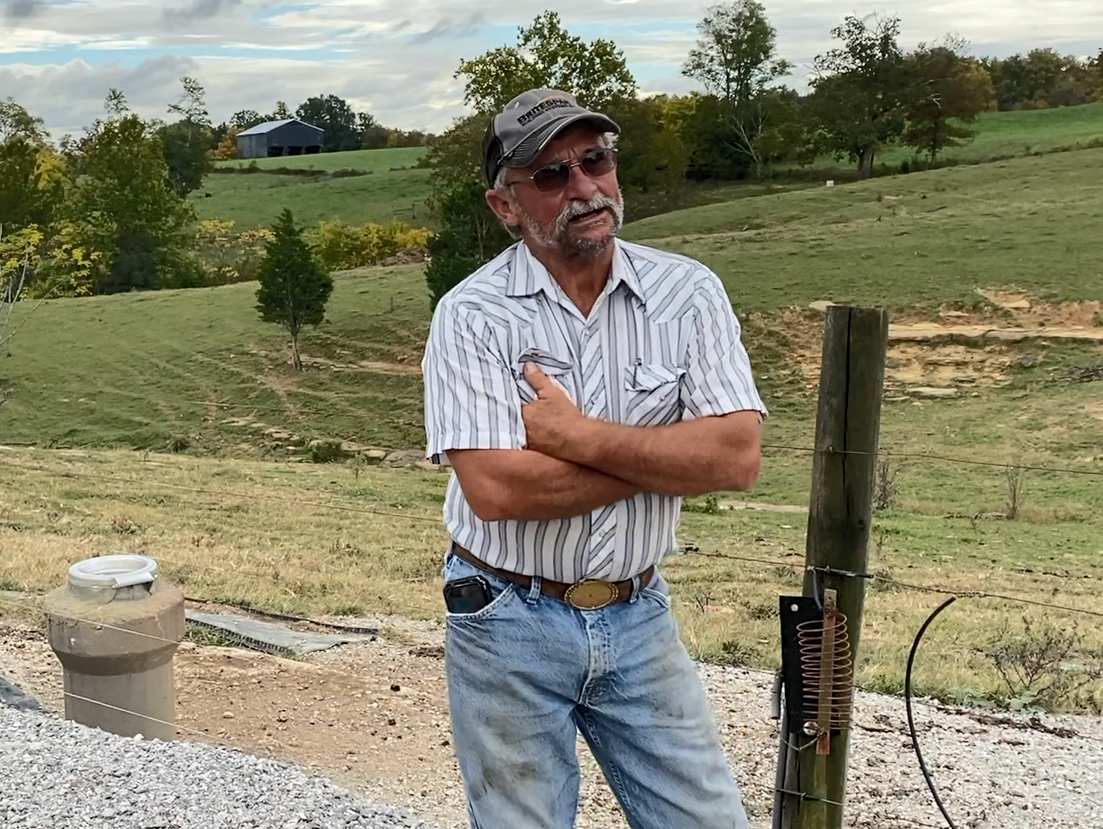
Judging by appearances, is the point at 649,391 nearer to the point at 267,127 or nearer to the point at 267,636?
the point at 267,636

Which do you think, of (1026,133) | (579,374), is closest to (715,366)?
(579,374)

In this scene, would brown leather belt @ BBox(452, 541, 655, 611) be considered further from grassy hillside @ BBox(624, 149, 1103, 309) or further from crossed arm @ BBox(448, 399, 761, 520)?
grassy hillside @ BBox(624, 149, 1103, 309)

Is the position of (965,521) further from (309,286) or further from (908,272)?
(309,286)

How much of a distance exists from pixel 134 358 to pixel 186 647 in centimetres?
3164

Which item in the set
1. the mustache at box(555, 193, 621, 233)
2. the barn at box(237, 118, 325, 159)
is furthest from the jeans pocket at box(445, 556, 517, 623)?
the barn at box(237, 118, 325, 159)

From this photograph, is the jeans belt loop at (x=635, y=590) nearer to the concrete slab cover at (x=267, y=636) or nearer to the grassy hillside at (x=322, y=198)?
the concrete slab cover at (x=267, y=636)

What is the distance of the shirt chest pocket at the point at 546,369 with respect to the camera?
2.50 m

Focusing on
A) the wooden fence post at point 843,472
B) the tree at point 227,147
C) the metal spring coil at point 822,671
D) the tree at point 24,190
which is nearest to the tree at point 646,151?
the tree at point 24,190

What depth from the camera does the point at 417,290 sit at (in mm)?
40469

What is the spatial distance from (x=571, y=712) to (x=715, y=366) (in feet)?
2.61

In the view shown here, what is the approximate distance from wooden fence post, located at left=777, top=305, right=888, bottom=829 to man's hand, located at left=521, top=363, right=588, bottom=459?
35.9 inches

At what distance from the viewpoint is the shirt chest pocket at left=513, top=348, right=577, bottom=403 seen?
250 centimetres

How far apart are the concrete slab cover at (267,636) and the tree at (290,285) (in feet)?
90.0

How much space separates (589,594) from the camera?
2480mm
